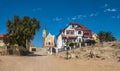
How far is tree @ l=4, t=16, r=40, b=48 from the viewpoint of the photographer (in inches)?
2530

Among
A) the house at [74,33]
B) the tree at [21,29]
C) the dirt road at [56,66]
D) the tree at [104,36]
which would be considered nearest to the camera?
the dirt road at [56,66]

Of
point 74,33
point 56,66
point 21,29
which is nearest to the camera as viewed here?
point 56,66

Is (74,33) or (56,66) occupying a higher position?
(74,33)

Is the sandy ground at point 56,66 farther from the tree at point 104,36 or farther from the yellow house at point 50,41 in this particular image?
the yellow house at point 50,41

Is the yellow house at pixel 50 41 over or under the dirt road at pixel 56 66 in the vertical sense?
over

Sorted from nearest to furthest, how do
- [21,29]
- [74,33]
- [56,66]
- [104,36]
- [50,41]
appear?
[56,66], [21,29], [74,33], [104,36], [50,41]

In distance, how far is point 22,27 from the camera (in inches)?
2537

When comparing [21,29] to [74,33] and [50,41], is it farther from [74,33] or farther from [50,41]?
[50,41]

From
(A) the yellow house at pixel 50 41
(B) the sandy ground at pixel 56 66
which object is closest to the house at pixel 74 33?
(A) the yellow house at pixel 50 41

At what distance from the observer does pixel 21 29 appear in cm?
6375

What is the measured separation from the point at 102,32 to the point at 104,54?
57.7 meters

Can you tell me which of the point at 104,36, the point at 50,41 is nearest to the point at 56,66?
the point at 104,36

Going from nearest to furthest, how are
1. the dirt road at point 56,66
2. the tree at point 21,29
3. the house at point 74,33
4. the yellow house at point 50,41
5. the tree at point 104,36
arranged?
A: the dirt road at point 56,66, the tree at point 21,29, the house at point 74,33, the tree at point 104,36, the yellow house at point 50,41

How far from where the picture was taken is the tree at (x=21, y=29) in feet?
211
